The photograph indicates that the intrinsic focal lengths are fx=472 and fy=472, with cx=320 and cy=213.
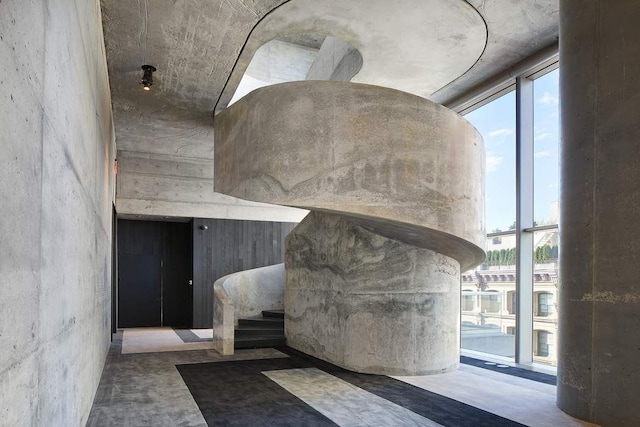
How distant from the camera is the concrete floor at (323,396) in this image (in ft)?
13.4

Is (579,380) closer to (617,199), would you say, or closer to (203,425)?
(617,199)

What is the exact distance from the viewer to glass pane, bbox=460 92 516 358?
7.29 meters

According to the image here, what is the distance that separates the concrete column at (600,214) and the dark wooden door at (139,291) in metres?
9.84

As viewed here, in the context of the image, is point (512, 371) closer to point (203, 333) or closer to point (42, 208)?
point (42, 208)

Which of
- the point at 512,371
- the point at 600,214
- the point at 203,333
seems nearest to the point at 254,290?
the point at 203,333

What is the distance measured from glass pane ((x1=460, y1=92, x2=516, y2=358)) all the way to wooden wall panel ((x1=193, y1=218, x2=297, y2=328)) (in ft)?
17.2

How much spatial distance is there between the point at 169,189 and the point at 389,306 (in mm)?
6757

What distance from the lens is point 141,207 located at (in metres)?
10.6

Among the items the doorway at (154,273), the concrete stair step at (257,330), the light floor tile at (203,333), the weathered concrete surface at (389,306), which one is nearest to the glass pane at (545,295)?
the weathered concrete surface at (389,306)

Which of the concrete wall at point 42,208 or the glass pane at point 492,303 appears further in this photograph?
the glass pane at point 492,303

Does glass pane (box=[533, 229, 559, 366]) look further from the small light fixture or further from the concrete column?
the small light fixture

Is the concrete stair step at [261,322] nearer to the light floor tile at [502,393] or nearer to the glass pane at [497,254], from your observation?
A: the glass pane at [497,254]

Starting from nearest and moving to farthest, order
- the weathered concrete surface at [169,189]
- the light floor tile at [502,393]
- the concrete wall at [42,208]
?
the concrete wall at [42,208] → the light floor tile at [502,393] → the weathered concrete surface at [169,189]

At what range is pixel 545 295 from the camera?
682 cm
